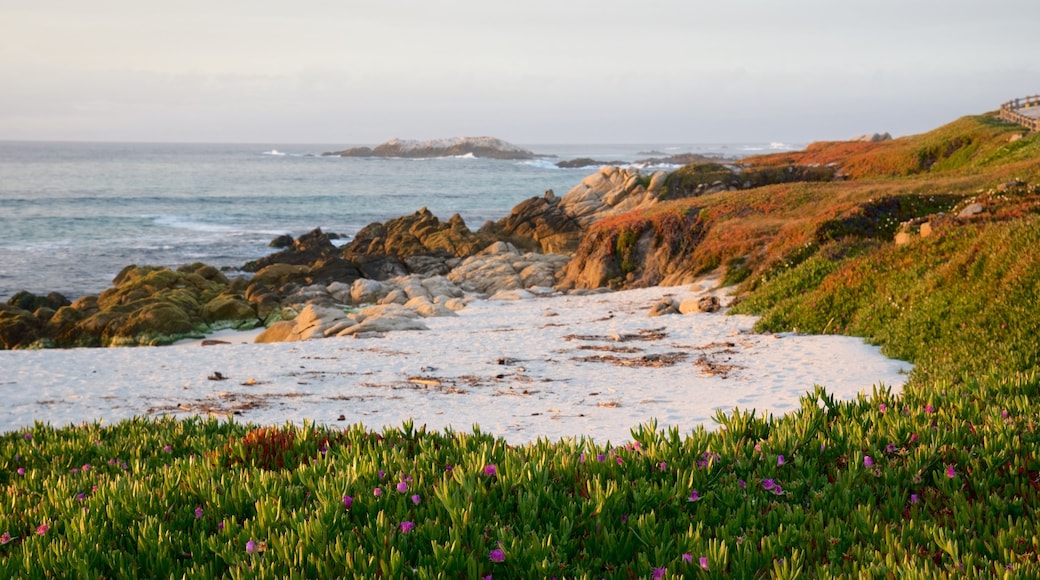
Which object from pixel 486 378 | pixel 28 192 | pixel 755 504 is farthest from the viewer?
pixel 28 192

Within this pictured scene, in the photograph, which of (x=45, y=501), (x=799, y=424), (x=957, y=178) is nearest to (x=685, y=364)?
(x=799, y=424)

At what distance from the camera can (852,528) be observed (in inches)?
189

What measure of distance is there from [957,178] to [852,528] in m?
31.9

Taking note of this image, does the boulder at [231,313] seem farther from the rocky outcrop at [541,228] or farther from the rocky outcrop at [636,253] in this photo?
the rocky outcrop at [541,228]

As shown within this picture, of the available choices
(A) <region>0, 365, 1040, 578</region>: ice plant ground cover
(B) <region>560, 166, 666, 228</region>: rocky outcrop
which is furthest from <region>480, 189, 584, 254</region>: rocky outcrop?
(A) <region>0, 365, 1040, 578</region>: ice plant ground cover

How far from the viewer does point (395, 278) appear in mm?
39656

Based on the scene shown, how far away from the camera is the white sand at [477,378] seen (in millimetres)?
12586

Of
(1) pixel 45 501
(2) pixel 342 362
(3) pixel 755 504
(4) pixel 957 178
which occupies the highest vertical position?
(4) pixel 957 178

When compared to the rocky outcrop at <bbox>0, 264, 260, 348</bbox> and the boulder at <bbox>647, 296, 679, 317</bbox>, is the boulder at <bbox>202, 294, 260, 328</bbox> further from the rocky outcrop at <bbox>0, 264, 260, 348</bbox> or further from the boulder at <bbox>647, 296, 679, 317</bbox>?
the boulder at <bbox>647, 296, 679, 317</bbox>

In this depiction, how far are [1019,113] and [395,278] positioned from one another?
42.5 meters

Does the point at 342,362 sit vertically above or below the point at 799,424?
below

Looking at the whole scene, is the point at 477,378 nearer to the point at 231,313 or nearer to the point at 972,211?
the point at 972,211

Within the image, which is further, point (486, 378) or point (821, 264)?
point (821, 264)

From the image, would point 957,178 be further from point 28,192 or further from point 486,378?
point 28,192
